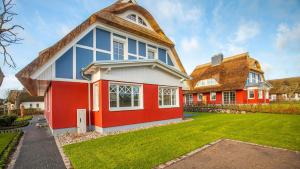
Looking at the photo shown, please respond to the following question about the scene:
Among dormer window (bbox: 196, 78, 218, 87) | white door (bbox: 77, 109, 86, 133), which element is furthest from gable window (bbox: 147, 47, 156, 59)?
dormer window (bbox: 196, 78, 218, 87)

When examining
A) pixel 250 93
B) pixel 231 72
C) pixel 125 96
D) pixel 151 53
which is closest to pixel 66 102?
pixel 125 96

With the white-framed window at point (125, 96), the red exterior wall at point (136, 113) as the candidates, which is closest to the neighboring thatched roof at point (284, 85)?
the red exterior wall at point (136, 113)

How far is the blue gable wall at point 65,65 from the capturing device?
30.0 ft

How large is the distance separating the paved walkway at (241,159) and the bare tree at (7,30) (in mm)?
8478

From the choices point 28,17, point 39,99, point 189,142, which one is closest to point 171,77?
point 189,142

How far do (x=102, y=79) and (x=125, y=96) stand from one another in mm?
1857

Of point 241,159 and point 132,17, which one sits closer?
point 241,159

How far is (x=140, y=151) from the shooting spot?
5.72 metres

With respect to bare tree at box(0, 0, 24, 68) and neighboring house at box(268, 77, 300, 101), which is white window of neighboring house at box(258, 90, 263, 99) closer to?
neighboring house at box(268, 77, 300, 101)

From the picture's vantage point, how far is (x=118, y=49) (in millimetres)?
11867

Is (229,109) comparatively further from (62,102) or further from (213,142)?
(62,102)

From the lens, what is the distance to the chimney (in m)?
31.9

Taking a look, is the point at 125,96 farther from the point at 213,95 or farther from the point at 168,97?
the point at 213,95

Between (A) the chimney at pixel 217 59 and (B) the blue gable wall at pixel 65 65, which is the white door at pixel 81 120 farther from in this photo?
(A) the chimney at pixel 217 59
